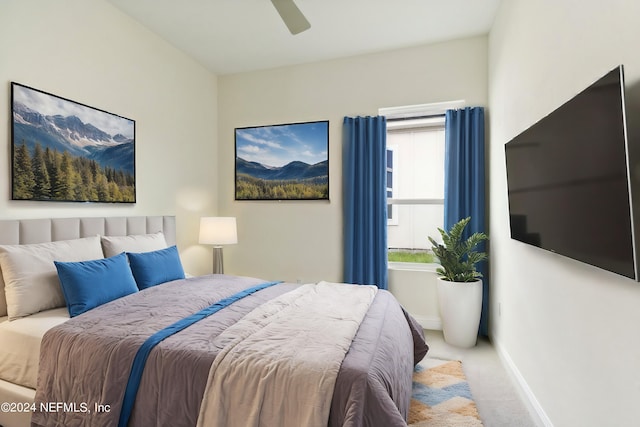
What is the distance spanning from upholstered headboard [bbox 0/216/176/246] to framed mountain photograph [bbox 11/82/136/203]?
18cm

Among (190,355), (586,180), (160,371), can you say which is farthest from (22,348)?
(586,180)

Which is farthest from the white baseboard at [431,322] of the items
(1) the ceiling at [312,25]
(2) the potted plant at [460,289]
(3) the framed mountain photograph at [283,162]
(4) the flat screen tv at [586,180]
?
(1) the ceiling at [312,25]

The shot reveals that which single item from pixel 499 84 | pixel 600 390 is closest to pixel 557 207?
pixel 600 390

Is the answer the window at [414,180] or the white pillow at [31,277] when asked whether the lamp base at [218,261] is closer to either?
the white pillow at [31,277]

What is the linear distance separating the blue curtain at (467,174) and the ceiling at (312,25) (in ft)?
2.85

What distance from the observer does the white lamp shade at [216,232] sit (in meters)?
3.81

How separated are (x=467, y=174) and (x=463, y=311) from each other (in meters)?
1.38

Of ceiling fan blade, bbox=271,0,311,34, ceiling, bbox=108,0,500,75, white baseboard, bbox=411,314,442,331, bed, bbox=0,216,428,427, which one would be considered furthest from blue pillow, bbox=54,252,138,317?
white baseboard, bbox=411,314,442,331

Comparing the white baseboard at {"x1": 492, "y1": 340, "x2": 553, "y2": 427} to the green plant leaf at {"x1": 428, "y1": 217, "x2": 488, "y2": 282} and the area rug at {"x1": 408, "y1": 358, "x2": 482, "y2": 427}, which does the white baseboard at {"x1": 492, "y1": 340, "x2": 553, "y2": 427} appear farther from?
the green plant leaf at {"x1": 428, "y1": 217, "x2": 488, "y2": 282}

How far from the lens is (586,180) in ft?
4.34

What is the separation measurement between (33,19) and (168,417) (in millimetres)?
2788

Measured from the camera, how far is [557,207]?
5.26 feet

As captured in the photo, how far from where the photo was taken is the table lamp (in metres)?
3.81

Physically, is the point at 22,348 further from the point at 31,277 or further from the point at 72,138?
the point at 72,138
